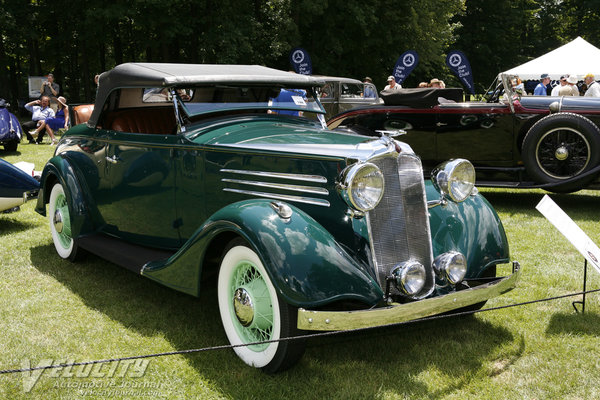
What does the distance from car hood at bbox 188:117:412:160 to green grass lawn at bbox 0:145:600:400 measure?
123 centimetres

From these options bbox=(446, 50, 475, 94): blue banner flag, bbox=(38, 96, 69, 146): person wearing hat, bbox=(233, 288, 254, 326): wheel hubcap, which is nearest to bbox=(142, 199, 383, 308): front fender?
→ bbox=(233, 288, 254, 326): wheel hubcap

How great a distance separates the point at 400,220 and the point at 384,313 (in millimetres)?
718

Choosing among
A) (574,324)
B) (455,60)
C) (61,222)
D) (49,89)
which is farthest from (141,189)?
(455,60)

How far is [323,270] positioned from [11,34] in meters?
25.3

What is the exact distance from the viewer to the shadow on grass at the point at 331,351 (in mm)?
3061

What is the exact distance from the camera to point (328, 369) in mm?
3281

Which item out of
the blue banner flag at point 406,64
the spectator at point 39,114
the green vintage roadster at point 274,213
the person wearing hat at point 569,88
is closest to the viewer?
the green vintage roadster at point 274,213

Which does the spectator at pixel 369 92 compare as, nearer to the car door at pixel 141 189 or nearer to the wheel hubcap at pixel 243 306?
the car door at pixel 141 189

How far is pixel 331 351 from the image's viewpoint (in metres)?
3.53

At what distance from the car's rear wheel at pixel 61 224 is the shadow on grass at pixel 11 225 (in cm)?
119

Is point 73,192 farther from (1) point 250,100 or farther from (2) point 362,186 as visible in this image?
(2) point 362,186

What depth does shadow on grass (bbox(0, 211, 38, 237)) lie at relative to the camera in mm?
6461

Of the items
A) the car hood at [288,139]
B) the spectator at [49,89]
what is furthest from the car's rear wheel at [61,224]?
the spectator at [49,89]

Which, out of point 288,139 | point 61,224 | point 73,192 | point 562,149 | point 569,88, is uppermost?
point 569,88
